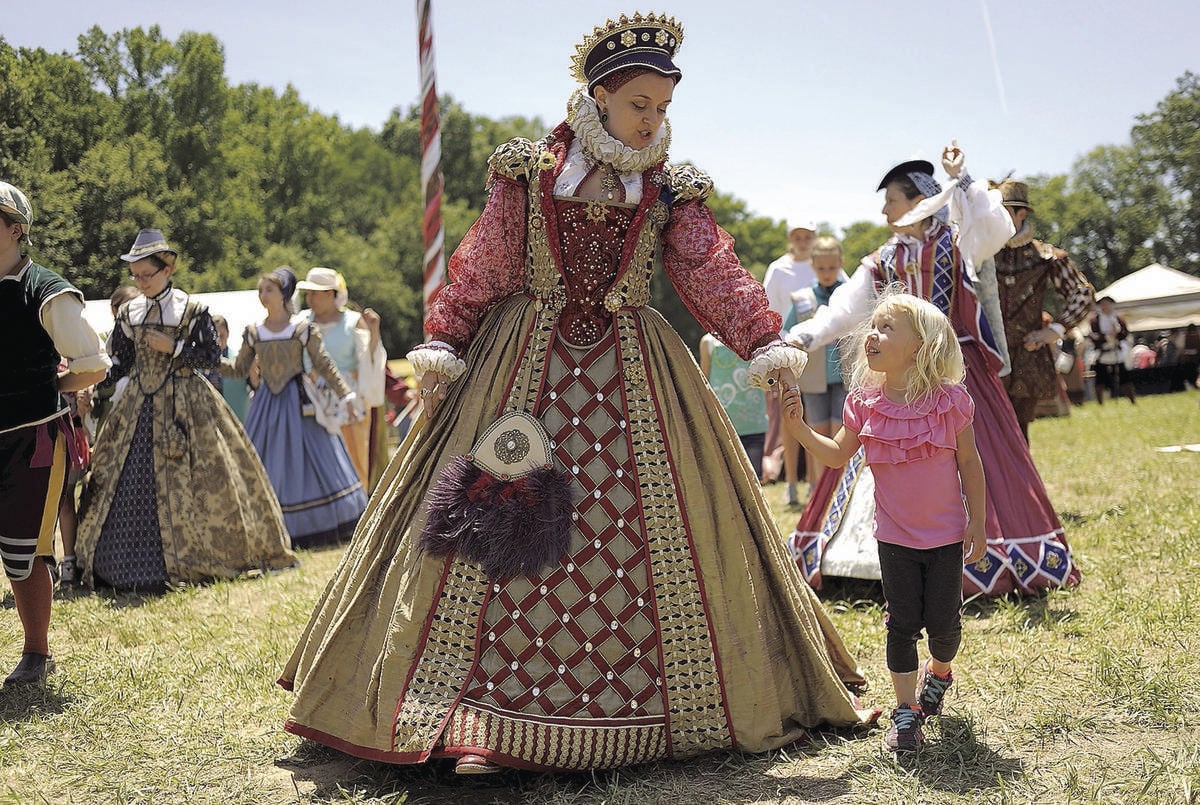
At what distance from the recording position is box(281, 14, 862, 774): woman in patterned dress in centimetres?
308

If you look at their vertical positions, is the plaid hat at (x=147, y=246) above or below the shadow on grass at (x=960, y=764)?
above

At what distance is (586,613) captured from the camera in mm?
3146

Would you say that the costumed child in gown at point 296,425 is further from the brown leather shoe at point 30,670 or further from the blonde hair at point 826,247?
the blonde hair at point 826,247

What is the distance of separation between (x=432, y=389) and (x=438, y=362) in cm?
12

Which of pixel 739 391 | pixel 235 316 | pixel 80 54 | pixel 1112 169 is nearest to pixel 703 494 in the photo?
pixel 80 54

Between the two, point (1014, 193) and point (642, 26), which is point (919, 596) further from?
point (1014, 193)

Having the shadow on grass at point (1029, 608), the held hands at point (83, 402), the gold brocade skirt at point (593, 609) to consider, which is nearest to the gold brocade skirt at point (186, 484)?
the held hands at point (83, 402)

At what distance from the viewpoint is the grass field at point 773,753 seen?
2.98 metres

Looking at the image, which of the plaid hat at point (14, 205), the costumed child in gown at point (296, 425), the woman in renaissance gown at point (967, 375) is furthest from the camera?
the costumed child in gown at point (296, 425)

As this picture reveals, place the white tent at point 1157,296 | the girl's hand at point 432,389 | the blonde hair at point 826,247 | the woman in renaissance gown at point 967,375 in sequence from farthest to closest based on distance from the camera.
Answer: the white tent at point 1157,296, the blonde hair at point 826,247, the woman in renaissance gown at point 967,375, the girl's hand at point 432,389

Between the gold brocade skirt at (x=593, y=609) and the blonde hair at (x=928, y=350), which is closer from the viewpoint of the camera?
the gold brocade skirt at (x=593, y=609)

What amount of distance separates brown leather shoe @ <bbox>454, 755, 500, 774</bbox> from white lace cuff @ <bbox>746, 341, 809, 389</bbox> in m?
1.32

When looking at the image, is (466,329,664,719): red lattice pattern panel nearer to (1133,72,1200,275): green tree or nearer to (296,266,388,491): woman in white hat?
(296,266,388,491): woman in white hat

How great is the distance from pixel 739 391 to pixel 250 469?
15.8 feet
